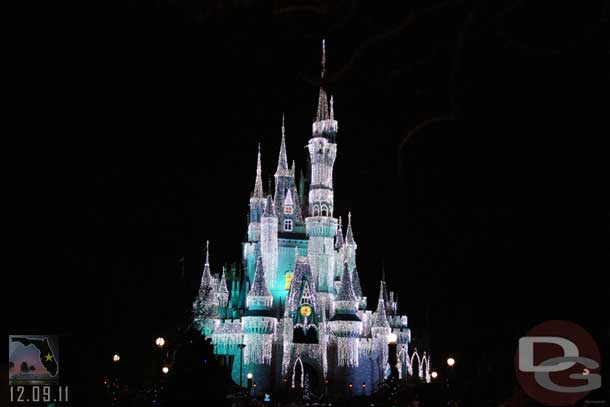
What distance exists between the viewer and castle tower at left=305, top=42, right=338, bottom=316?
6431cm

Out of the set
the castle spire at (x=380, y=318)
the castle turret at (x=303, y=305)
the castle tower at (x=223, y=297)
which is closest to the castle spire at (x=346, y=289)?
the castle turret at (x=303, y=305)

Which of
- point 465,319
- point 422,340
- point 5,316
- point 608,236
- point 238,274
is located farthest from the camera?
point 422,340

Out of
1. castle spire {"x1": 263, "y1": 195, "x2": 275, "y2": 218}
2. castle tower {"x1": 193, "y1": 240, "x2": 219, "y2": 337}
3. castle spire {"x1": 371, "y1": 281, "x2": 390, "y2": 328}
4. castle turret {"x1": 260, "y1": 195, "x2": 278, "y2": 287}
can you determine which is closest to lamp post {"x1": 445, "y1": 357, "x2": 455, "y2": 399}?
castle tower {"x1": 193, "y1": 240, "x2": 219, "y2": 337}

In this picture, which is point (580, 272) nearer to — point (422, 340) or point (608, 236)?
point (608, 236)

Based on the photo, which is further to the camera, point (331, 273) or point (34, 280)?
point (331, 273)

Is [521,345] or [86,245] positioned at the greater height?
A: [86,245]

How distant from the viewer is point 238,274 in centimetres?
6994

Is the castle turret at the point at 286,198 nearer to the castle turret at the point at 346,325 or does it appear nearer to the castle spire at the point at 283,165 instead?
the castle spire at the point at 283,165

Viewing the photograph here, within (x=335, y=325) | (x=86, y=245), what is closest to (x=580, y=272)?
(x=86, y=245)

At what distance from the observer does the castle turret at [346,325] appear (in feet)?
202

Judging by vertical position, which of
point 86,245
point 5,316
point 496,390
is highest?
point 86,245

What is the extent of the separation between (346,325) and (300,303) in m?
3.50

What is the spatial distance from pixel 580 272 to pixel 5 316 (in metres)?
17.5

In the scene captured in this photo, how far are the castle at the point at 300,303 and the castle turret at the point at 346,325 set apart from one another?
69mm
